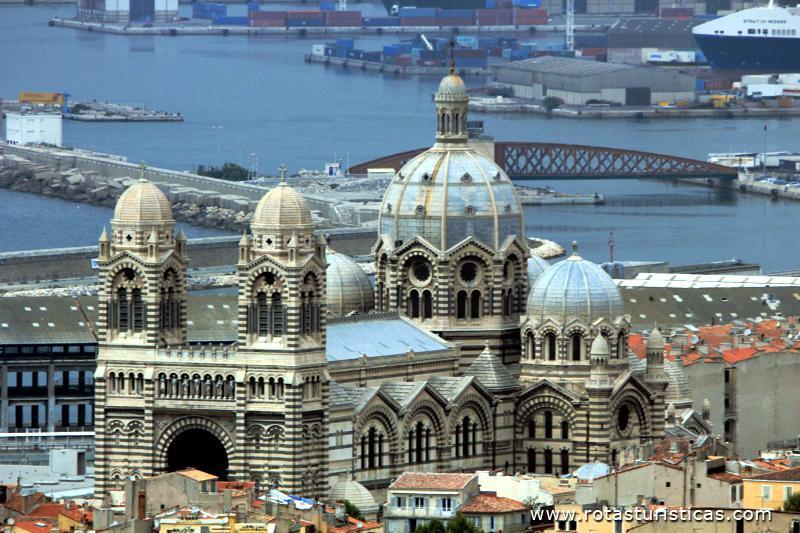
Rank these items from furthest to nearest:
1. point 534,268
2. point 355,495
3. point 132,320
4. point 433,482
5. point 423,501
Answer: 1. point 534,268
2. point 132,320
3. point 355,495
4. point 433,482
5. point 423,501

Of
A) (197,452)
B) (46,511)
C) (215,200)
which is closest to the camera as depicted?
(46,511)

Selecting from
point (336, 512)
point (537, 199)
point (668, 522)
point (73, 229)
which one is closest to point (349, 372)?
point (336, 512)

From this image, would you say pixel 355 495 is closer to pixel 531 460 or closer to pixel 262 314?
pixel 262 314

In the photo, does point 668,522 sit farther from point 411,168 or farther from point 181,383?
point 411,168

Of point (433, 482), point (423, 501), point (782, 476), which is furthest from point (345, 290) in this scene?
point (782, 476)

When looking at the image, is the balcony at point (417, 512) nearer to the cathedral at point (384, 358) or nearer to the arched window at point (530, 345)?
the cathedral at point (384, 358)

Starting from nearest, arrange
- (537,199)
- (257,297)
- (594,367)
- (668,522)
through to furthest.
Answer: (668,522) < (257,297) < (594,367) < (537,199)

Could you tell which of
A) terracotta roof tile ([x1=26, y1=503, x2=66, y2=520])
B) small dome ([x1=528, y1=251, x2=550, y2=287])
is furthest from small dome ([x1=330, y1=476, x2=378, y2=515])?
small dome ([x1=528, y1=251, x2=550, y2=287])
